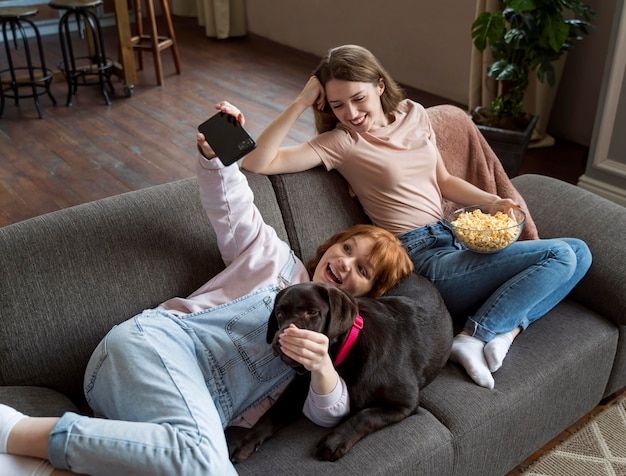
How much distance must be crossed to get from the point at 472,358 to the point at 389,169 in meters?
0.59

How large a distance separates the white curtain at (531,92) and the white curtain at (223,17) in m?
2.85

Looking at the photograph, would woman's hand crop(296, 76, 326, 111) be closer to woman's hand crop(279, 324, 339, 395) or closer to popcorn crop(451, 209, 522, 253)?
popcorn crop(451, 209, 522, 253)

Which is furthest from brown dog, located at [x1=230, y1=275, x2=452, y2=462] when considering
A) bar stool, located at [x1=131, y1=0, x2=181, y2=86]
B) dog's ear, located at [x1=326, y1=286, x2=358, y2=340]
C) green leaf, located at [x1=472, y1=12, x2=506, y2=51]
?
bar stool, located at [x1=131, y1=0, x2=181, y2=86]

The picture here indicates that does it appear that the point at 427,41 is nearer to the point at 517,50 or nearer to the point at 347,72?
the point at 517,50

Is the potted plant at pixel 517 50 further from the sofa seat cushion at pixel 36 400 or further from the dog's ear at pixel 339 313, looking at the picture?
the sofa seat cushion at pixel 36 400

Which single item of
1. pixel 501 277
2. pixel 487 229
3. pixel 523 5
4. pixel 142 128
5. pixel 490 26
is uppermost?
pixel 523 5

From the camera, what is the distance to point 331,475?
136cm

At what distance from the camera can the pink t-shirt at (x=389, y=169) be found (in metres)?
1.95

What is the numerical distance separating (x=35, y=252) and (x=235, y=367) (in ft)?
1.72

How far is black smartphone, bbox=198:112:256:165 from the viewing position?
1562 mm

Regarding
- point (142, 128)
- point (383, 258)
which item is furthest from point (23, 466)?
point (142, 128)

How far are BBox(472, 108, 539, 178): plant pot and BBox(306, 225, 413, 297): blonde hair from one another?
1678 millimetres

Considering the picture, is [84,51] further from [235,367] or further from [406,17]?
[235,367]

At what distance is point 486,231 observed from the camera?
1812 millimetres
